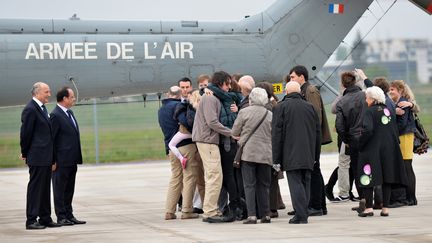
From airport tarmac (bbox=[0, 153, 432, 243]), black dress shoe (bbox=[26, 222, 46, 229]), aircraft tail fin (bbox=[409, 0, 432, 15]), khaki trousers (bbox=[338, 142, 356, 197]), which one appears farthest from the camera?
aircraft tail fin (bbox=[409, 0, 432, 15])

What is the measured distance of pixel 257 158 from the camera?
1215cm

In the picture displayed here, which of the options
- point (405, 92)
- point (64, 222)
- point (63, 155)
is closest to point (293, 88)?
point (405, 92)

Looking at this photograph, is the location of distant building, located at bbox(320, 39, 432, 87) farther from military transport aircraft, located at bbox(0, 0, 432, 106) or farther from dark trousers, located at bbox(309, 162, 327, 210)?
dark trousers, located at bbox(309, 162, 327, 210)

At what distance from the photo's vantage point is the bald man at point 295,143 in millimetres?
12008

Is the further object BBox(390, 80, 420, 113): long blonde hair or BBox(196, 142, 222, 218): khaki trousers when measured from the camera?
BBox(390, 80, 420, 113): long blonde hair

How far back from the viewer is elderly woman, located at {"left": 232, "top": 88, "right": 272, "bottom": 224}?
12.2 metres

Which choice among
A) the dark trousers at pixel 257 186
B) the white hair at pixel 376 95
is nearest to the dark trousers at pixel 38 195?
the dark trousers at pixel 257 186

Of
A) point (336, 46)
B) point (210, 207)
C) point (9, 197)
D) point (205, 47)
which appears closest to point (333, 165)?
point (336, 46)

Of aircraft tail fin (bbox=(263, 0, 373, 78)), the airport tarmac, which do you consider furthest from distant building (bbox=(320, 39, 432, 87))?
the airport tarmac

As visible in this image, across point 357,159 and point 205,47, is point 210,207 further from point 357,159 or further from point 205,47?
point 205,47

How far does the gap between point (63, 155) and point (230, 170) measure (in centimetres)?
206

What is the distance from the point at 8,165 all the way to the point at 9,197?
9851mm

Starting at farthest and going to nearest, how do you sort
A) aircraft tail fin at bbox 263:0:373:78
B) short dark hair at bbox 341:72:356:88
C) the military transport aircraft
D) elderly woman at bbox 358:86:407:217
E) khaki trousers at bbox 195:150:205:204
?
aircraft tail fin at bbox 263:0:373:78
the military transport aircraft
short dark hair at bbox 341:72:356:88
khaki trousers at bbox 195:150:205:204
elderly woman at bbox 358:86:407:217

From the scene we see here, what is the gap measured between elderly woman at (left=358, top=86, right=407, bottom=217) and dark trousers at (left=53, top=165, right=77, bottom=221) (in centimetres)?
358
